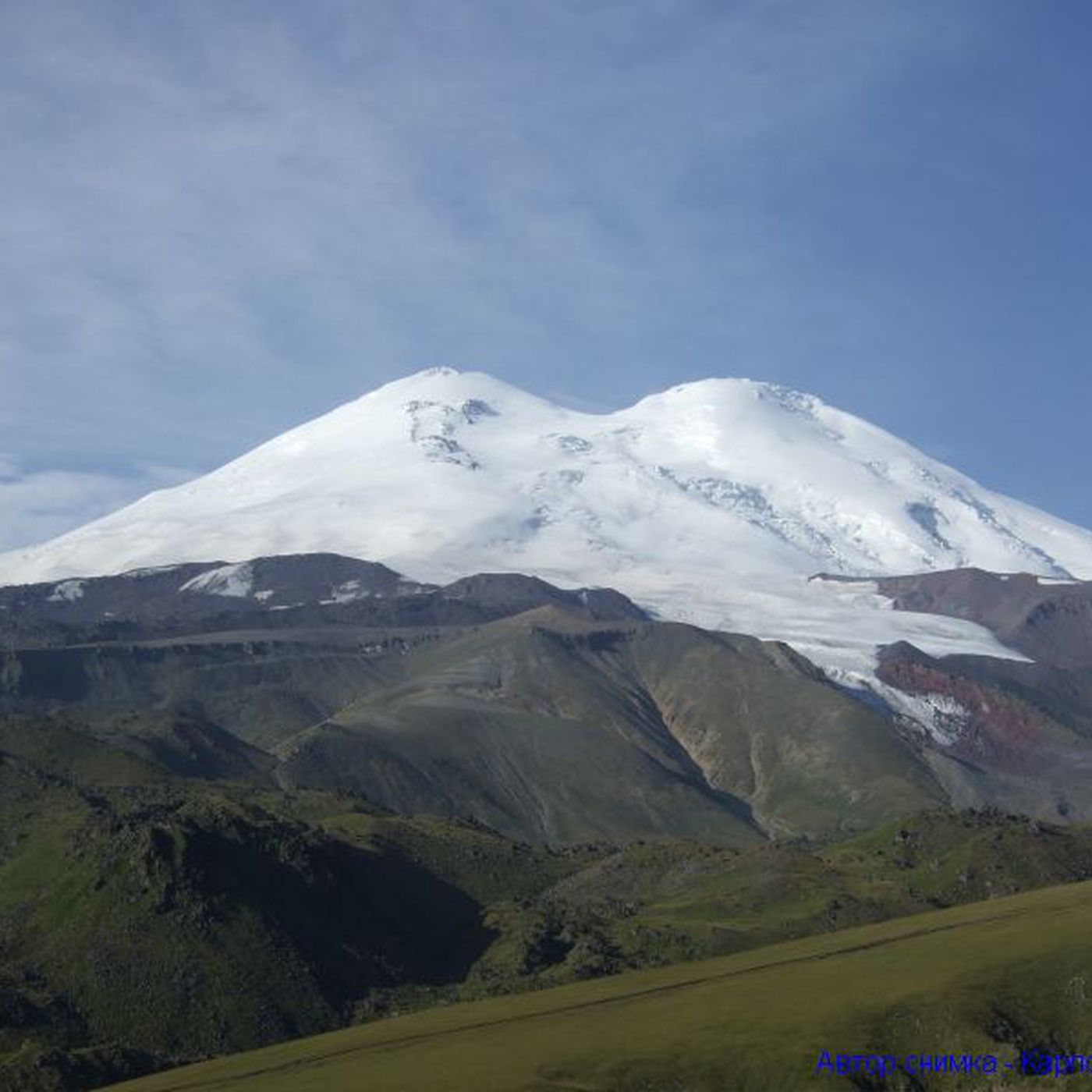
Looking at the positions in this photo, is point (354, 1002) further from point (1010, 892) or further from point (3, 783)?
point (1010, 892)

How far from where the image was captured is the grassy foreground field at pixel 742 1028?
89562mm

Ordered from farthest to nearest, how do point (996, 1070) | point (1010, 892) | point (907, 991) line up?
point (1010, 892), point (907, 991), point (996, 1070)

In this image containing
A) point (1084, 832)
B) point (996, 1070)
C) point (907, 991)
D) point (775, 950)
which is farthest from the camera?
point (1084, 832)

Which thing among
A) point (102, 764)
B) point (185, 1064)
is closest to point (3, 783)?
point (102, 764)

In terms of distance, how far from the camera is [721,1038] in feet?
307

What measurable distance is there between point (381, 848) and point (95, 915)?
3454cm

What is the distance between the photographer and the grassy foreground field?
8956cm

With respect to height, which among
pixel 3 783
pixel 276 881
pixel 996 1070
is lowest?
pixel 996 1070

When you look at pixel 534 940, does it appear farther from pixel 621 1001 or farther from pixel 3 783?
pixel 3 783

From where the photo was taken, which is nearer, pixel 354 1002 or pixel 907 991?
pixel 907 991

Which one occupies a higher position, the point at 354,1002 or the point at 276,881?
the point at 276,881

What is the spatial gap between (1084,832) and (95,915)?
9760cm

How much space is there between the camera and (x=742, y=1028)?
9512cm

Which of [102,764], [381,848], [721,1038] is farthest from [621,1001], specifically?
[102,764]
